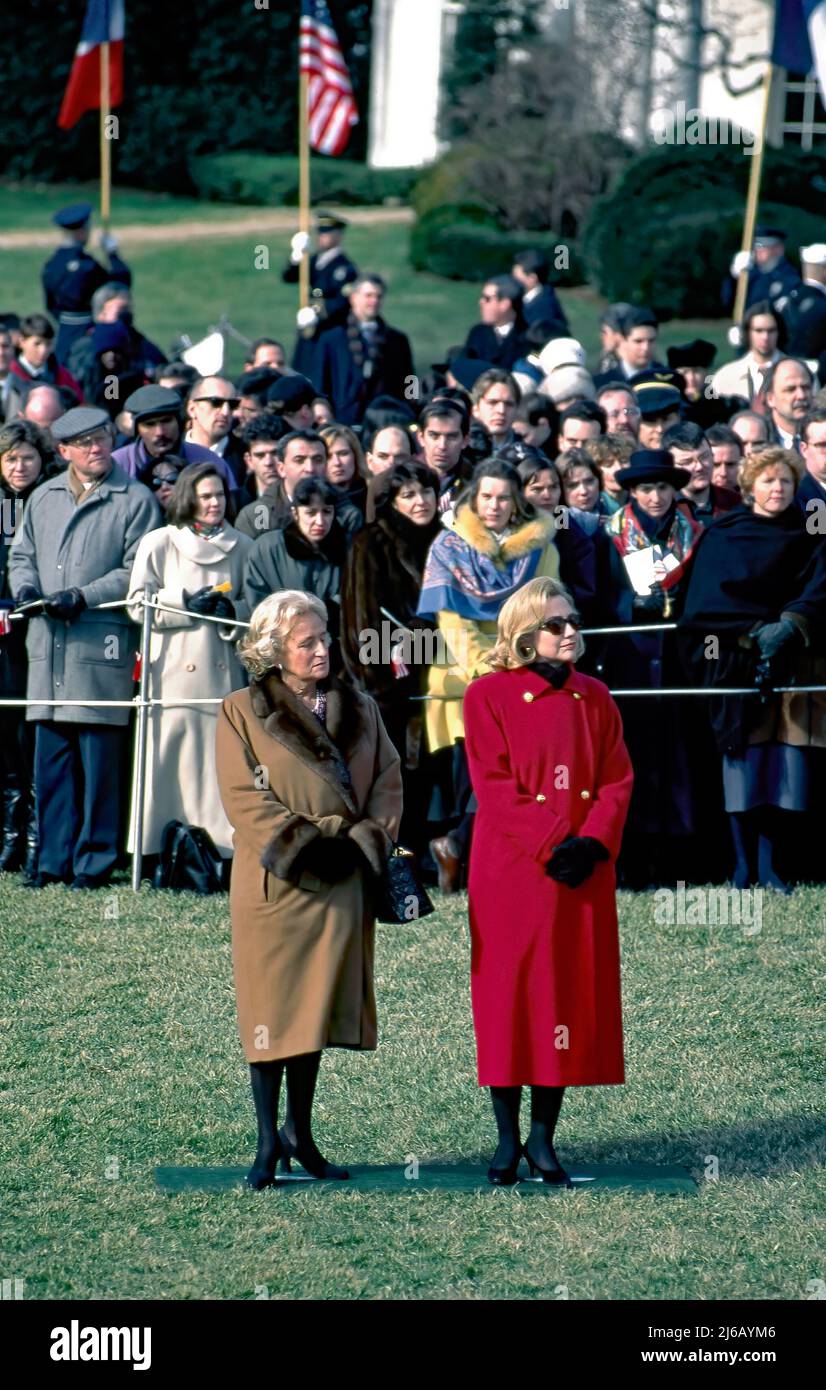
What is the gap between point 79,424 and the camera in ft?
36.1

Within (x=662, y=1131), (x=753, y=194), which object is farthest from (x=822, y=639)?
(x=753, y=194)

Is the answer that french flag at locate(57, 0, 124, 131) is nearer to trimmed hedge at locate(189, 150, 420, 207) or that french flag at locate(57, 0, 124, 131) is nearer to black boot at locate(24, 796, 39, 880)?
black boot at locate(24, 796, 39, 880)

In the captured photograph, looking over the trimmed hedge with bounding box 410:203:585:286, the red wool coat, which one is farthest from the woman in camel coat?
the trimmed hedge with bounding box 410:203:585:286

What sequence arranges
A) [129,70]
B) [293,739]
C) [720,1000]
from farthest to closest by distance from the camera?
[129,70] → [720,1000] → [293,739]

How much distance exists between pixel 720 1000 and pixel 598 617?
2.41m

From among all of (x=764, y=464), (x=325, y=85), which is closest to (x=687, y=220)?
(x=325, y=85)

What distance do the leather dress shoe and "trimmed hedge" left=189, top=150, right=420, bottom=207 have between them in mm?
26720

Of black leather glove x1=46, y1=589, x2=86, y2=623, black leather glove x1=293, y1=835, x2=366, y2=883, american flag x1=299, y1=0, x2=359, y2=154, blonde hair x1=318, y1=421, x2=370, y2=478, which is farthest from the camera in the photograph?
american flag x1=299, y1=0, x2=359, y2=154

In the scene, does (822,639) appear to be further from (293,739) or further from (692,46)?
(692,46)

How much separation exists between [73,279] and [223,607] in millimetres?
7469

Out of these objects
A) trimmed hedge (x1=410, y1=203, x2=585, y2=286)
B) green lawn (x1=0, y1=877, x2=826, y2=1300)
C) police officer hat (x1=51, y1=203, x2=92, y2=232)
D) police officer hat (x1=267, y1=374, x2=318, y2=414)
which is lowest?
green lawn (x1=0, y1=877, x2=826, y2=1300)

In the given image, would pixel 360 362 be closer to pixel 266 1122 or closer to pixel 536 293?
pixel 536 293

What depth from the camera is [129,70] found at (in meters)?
39.8

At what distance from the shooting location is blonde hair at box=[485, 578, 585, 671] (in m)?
7.39
